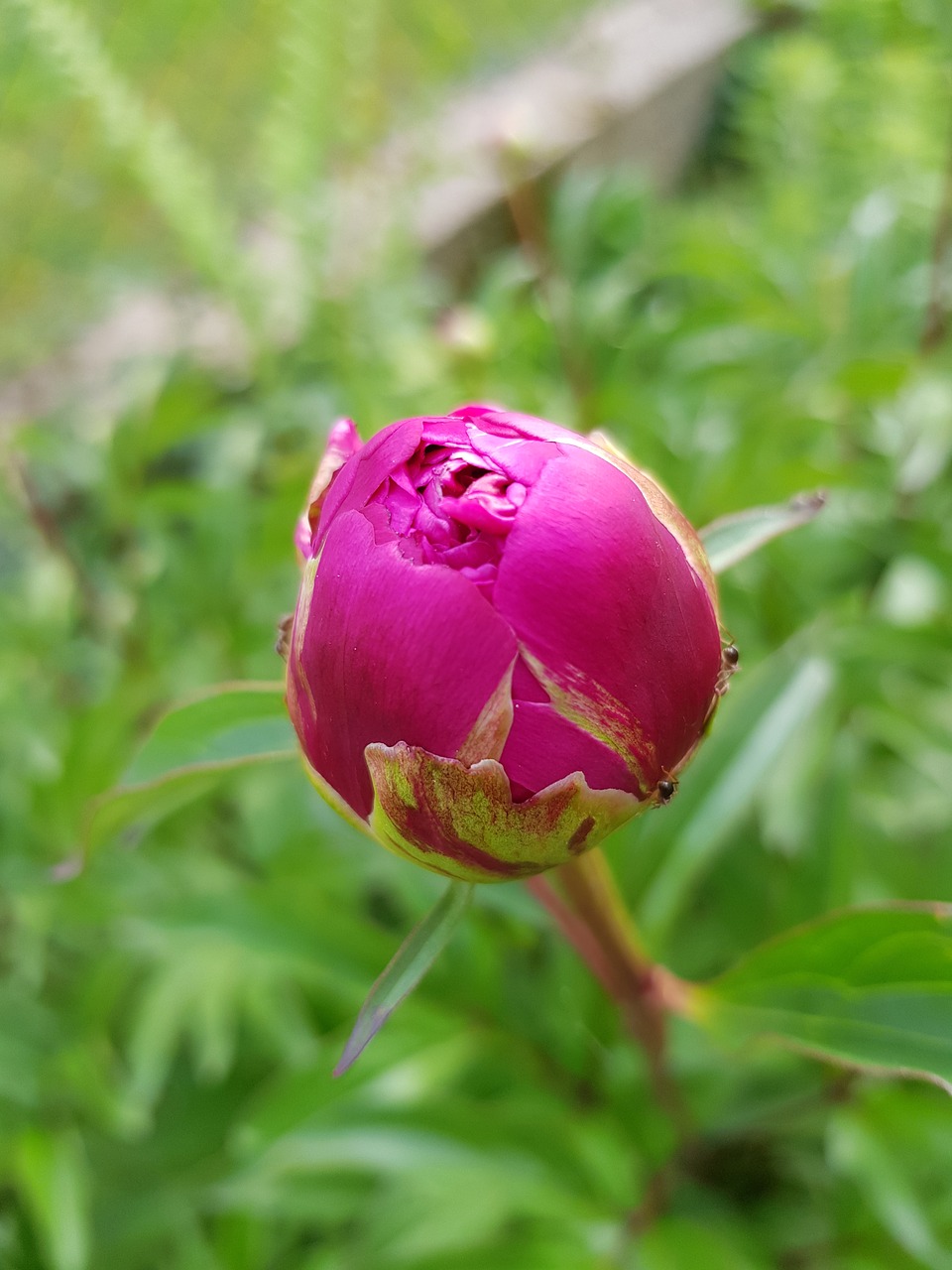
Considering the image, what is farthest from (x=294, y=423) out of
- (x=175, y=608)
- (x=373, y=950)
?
(x=373, y=950)

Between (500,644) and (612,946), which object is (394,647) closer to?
(500,644)

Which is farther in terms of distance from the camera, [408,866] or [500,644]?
[408,866]

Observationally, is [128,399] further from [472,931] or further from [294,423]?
[472,931]

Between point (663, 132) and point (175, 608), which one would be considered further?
point (663, 132)

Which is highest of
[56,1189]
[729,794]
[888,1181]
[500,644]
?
[500,644]

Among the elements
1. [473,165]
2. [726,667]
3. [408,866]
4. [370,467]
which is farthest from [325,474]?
[473,165]

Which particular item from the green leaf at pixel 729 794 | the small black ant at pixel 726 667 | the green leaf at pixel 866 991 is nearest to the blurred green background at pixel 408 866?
the green leaf at pixel 729 794
